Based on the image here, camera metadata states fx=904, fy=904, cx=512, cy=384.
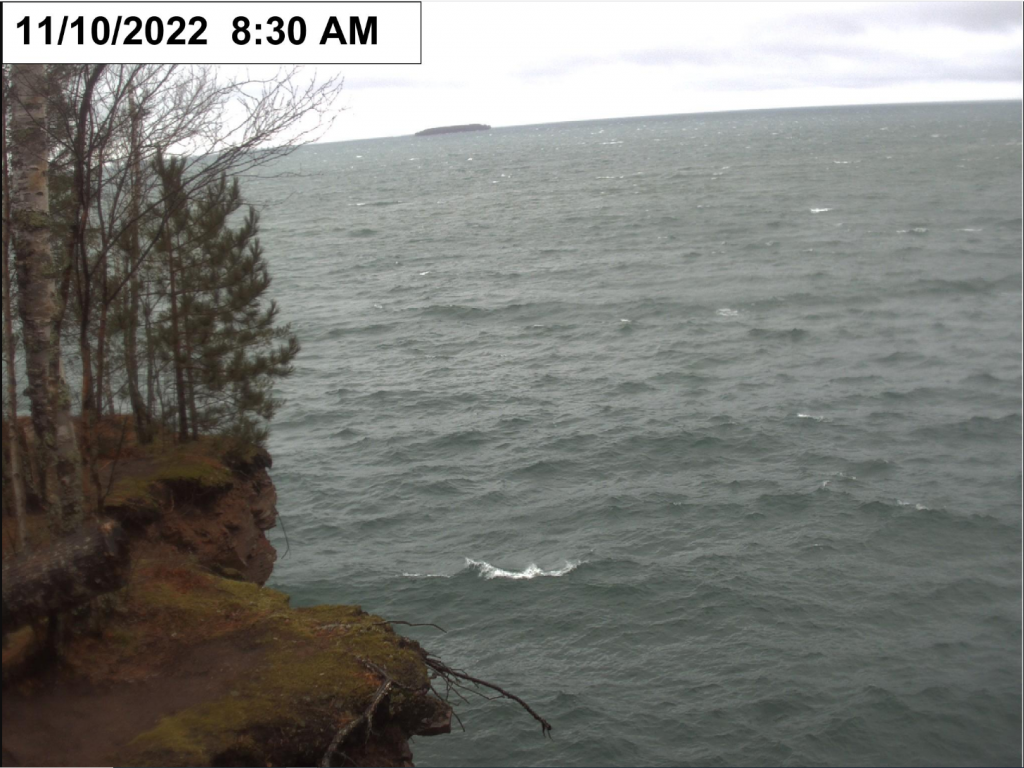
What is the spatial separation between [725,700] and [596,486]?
428 inches

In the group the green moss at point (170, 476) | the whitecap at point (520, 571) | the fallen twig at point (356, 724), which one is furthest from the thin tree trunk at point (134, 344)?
the whitecap at point (520, 571)

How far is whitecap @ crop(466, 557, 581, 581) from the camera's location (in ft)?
78.8

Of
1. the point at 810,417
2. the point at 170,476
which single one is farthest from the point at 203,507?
the point at 810,417

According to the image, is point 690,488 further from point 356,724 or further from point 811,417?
point 356,724

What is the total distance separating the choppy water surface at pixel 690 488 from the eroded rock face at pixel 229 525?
5200 mm

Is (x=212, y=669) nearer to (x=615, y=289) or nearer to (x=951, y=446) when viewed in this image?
(x=951, y=446)

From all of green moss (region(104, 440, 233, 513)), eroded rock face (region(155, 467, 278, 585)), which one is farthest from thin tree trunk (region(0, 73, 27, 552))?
eroded rock face (region(155, 467, 278, 585))

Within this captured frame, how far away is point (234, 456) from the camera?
1809 centimetres

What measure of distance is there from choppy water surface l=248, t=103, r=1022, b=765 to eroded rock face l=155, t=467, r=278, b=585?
5.20 meters

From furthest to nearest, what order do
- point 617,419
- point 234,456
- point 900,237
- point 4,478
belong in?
point 900,237 < point 617,419 < point 234,456 < point 4,478

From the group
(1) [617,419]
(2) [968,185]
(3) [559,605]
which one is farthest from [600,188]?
(3) [559,605]

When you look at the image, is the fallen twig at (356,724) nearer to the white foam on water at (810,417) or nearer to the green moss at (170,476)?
the green moss at (170,476)

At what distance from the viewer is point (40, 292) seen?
30.1ft

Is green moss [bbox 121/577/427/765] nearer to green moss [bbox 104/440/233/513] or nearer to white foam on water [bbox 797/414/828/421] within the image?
green moss [bbox 104/440/233/513]
